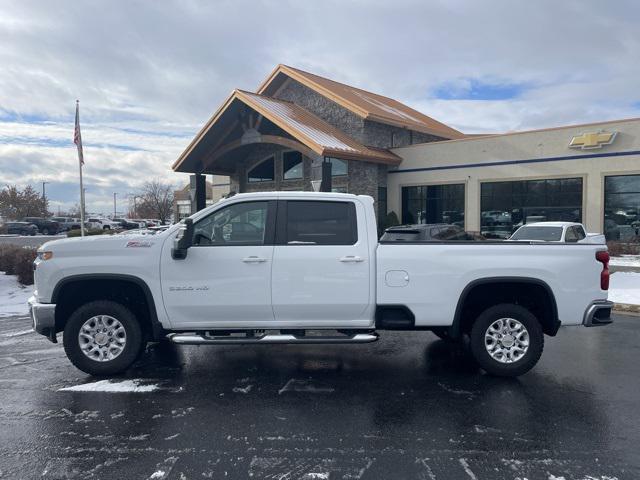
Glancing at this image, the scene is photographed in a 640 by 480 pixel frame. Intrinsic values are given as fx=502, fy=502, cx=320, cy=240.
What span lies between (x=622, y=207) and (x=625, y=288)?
9634mm

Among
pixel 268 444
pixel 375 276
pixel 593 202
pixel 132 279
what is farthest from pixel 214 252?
pixel 593 202

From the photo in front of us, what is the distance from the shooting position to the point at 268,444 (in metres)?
3.96

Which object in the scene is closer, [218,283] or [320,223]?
[218,283]

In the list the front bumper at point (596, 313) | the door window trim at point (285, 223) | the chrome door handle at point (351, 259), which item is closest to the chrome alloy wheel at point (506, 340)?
the front bumper at point (596, 313)

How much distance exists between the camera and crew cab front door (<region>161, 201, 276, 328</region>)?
Answer: 17.6ft

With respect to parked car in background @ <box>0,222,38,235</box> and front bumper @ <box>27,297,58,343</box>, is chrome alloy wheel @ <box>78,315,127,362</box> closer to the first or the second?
front bumper @ <box>27,297,58,343</box>

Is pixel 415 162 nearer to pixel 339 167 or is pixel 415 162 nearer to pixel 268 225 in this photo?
pixel 339 167

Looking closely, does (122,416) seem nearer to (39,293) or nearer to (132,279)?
(132,279)

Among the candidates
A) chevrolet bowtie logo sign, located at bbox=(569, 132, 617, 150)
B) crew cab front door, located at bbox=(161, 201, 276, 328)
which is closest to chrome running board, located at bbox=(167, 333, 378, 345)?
crew cab front door, located at bbox=(161, 201, 276, 328)

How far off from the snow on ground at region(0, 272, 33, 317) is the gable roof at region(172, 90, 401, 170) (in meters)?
11.2

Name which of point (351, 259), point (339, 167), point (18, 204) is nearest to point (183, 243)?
point (351, 259)

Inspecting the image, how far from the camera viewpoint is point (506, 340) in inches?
218

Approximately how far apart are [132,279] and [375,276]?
2605mm

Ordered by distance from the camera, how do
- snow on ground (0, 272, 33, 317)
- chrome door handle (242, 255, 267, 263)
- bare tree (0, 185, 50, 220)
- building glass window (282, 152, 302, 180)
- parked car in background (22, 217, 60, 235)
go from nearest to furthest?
chrome door handle (242, 255, 267, 263), snow on ground (0, 272, 33, 317), building glass window (282, 152, 302, 180), parked car in background (22, 217, 60, 235), bare tree (0, 185, 50, 220)
